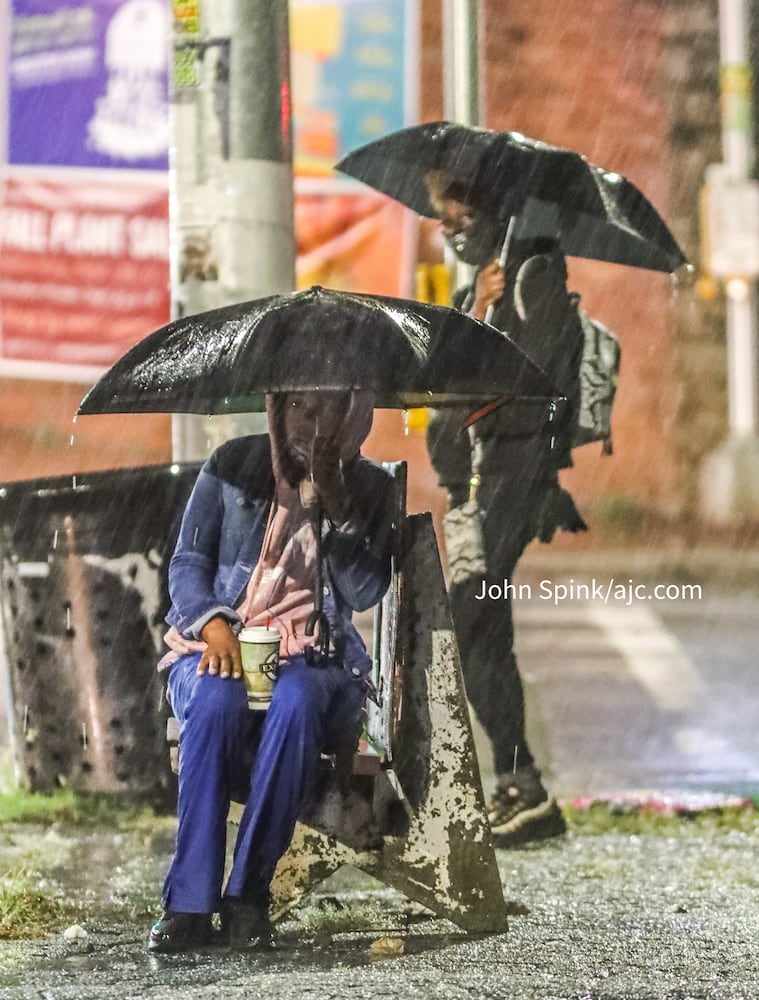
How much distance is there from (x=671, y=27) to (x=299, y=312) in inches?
549

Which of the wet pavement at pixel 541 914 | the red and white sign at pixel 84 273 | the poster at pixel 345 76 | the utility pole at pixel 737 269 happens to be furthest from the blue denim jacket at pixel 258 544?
the utility pole at pixel 737 269

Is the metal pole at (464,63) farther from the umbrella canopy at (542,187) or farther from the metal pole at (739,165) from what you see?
the metal pole at (739,165)

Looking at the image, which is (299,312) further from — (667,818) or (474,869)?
(667,818)

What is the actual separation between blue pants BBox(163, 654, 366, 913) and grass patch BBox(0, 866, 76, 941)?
1.69 feet

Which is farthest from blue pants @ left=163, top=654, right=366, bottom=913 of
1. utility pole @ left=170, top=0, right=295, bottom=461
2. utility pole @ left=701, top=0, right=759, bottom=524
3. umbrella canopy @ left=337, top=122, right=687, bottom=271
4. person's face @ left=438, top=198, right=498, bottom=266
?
utility pole @ left=701, top=0, right=759, bottom=524

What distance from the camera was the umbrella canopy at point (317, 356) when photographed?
3887mm

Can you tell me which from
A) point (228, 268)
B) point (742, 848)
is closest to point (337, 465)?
point (228, 268)

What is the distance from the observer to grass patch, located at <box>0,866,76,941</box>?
418cm

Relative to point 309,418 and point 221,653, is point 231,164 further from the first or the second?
point 221,653

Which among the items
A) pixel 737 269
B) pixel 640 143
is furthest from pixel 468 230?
pixel 737 269

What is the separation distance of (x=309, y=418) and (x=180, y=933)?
135 cm

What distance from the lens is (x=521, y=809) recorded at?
5254 millimetres

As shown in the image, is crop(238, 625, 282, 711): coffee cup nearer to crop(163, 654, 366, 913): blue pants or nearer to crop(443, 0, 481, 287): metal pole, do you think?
crop(163, 654, 366, 913): blue pants

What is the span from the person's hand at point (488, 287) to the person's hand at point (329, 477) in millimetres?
1220
